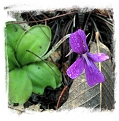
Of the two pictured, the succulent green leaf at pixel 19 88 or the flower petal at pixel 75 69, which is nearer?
the flower petal at pixel 75 69

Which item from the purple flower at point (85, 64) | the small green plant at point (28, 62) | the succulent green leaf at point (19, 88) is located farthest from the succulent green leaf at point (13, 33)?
the purple flower at point (85, 64)

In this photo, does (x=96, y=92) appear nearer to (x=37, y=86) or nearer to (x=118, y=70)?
(x=118, y=70)

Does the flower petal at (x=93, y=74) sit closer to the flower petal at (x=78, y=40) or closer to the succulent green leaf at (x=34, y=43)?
the flower petal at (x=78, y=40)

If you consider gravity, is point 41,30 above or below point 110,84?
above

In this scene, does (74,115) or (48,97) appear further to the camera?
(48,97)

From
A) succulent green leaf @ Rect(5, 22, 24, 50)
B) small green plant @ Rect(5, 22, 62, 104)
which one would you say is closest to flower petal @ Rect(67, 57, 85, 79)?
small green plant @ Rect(5, 22, 62, 104)

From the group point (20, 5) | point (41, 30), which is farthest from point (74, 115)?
point (20, 5)
